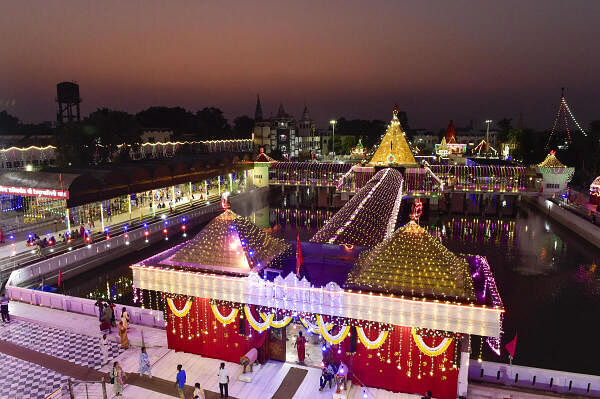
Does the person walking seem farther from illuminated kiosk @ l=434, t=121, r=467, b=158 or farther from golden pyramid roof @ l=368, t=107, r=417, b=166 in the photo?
illuminated kiosk @ l=434, t=121, r=467, b=158

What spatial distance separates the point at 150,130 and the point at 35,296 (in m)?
56.4

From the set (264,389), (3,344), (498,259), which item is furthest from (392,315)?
(498,259)

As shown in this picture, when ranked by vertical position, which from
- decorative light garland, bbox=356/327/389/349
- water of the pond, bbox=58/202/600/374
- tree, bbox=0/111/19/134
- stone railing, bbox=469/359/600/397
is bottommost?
water of the pond, bbox=58/202/600/374

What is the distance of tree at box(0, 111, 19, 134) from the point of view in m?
54.7

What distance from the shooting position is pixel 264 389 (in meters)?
9.95

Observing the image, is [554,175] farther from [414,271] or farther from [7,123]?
[7,123]

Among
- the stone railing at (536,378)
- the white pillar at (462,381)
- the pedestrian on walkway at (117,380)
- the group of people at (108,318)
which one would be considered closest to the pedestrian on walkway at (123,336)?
the group of people at (108,318)

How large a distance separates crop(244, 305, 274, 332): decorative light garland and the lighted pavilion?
0.03 m

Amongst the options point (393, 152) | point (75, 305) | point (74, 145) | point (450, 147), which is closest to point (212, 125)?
point (450, 147)

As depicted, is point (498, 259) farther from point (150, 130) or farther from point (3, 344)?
point (150, 130)

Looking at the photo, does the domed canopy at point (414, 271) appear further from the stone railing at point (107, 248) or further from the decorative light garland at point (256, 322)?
the stone railing at point (107, 248)

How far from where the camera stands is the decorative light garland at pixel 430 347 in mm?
8977

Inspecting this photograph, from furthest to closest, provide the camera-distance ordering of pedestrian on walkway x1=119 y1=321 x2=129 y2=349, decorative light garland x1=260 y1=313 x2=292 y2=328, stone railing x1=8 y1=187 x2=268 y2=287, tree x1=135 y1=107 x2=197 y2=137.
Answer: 1. tree x1=135 y1=107 x2=197 y2=137
2. stone railing x1=8 y1=187 x2=268 y2=287
3. pedestrian on walkway x1=119 y1=321 x2=129 y2=349
4. decorative light garland x1=260 y1=313 x2=292 y2=328

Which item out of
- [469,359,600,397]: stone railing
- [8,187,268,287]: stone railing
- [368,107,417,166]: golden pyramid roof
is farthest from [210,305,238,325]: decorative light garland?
[368,107,417,166]: golden pyramid roof
